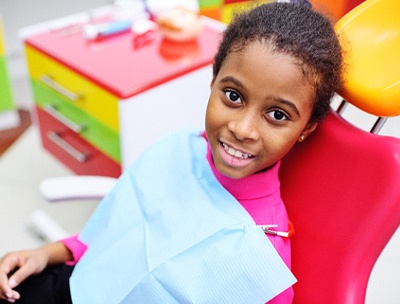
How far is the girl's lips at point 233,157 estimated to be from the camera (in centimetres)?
77

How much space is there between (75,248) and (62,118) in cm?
61

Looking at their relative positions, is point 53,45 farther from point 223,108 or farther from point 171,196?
point 223,108

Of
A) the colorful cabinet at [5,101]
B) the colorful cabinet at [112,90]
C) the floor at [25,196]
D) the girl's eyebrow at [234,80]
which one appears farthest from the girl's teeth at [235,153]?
the colorful cabinet at [5,101]

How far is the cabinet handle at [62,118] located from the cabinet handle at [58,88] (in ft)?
0.28

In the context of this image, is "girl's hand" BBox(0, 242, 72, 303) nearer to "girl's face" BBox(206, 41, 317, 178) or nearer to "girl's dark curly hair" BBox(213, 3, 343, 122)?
"girl's face" BBox(206, 41, 317, 178)

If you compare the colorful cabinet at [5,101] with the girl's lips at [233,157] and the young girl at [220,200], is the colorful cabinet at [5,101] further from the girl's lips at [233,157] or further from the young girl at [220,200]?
the girl's lips at [233,157]

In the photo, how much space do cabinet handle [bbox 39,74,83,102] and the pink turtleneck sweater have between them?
2.28 ft

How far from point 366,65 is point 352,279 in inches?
13.5

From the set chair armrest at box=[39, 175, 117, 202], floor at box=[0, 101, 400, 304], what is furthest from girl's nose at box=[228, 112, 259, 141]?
floor at box=[0, 101, 400, 304]

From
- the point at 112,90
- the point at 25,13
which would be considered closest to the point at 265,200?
the point at 112,90

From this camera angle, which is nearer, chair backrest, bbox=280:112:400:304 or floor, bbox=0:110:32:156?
chair backrest, bbox=280:112:400:304

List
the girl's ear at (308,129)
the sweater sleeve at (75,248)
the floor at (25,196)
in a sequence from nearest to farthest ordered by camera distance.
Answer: the girl's ear at (308,129) → the sweater sleeve at (75,248) → the floor at (25,196)

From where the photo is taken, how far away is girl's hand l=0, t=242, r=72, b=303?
912 mm

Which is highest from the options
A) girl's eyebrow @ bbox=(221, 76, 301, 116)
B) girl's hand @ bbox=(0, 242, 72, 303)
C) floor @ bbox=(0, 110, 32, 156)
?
girl's eyebrow @ bbox=(221, 76, 301, 116)
